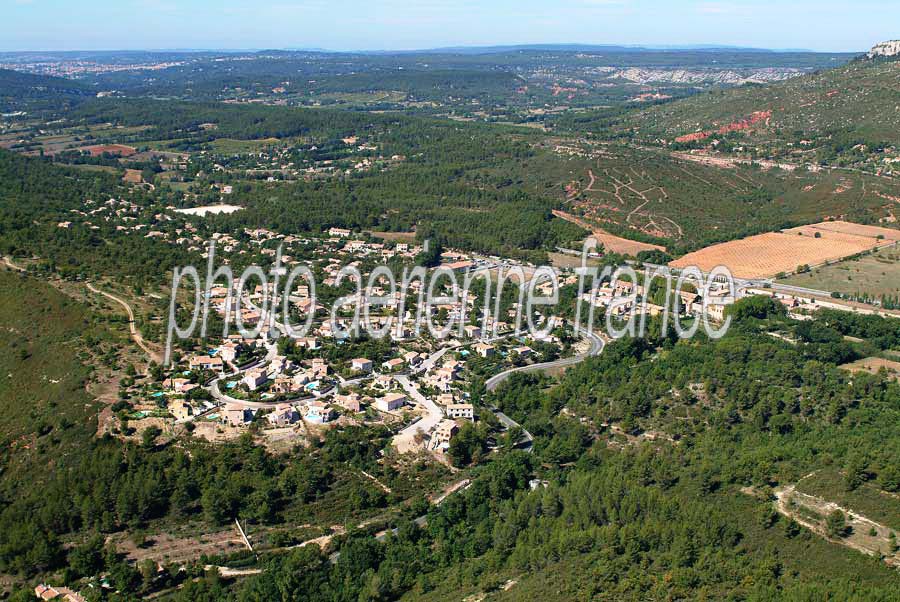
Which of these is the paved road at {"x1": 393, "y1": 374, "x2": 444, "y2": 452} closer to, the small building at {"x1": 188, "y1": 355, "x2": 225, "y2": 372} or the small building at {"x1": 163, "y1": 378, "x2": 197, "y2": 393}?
the small building at {"x1": 188, "y1": 355, "x2": 225, "y2": 372}

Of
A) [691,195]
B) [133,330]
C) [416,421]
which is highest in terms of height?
[691,195]

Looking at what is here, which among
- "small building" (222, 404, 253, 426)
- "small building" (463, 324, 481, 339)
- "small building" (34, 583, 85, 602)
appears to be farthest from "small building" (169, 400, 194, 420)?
"small building" (463, 324, 481, 339)

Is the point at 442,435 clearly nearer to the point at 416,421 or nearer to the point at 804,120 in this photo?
the point at 416,421

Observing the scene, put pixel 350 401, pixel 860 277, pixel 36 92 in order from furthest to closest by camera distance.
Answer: pixel 36 92, pixel 860 277, pixel 350 401

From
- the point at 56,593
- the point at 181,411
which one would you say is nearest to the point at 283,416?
the point at 181,411

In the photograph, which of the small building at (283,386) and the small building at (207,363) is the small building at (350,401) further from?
the small building at (207,363)
